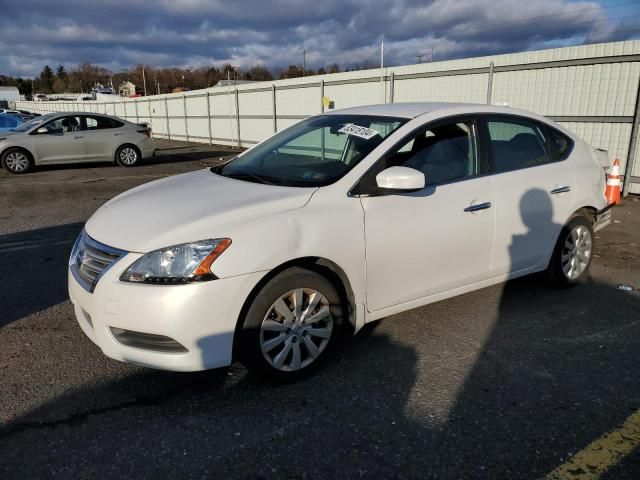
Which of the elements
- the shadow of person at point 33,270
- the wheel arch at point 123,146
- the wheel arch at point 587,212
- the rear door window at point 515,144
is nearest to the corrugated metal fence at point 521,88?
the wheel arch at point 123,146

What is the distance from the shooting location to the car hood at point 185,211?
109 inches

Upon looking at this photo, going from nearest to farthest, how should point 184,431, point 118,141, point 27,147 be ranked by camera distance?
point 184,431, point 27,147, point 118,141

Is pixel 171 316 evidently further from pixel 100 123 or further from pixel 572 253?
pixel 100 123

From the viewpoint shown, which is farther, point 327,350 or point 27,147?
point 27,147

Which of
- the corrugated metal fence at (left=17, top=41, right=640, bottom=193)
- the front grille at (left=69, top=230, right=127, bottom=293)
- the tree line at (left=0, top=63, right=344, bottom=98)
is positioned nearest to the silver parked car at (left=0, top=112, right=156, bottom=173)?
the corrugated metal fence at (left=17, top=41, right=640, bottom=193)

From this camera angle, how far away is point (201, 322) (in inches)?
105

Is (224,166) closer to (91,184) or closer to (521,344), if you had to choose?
(521,344)

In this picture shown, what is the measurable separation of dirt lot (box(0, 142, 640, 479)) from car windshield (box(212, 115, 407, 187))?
124 centimetres

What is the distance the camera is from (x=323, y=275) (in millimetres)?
3061

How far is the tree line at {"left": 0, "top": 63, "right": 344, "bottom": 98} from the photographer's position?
7112 centimetres

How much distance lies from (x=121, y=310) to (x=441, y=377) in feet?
6.30

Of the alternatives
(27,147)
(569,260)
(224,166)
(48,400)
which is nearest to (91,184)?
(27,147)

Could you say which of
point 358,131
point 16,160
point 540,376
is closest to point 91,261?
point 358,131

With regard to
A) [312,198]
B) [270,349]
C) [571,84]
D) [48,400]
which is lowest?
[48,400]
